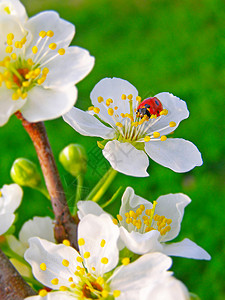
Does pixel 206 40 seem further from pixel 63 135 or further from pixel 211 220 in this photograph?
pixel 211 220

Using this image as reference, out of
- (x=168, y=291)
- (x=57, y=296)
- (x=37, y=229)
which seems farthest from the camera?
(x=37, y=229)

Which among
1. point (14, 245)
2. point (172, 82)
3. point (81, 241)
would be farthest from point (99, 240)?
point (172, 82)

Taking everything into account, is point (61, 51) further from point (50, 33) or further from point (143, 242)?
point (143, 242)

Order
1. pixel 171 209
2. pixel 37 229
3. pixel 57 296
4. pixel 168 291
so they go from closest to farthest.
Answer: pixel 168 291 < pixel 57 296 < pixel 171 209 < pixel 37 229

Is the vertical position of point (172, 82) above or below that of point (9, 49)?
below

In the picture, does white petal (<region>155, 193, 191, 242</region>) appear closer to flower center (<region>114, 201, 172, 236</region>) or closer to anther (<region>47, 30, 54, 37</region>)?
flower center (<region>114, 201, 172, 236</region>)

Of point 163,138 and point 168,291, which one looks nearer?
point 168,291

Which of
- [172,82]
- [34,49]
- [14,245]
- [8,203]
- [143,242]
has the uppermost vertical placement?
[34,49]

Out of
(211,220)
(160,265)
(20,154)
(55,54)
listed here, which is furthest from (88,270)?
(20,154)
